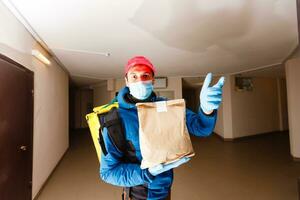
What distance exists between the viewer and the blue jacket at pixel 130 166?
0.83 metres

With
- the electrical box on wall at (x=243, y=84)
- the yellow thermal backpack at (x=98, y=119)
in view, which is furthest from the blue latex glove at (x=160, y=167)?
the electrical box on wall at (x=243, y=84)

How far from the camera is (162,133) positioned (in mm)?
803

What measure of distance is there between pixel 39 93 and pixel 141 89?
2.23 m

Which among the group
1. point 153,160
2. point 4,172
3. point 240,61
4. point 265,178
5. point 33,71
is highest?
point 240,61

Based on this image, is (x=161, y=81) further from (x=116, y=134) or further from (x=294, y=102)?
(x=116, y=134)

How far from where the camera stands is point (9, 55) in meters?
1.63

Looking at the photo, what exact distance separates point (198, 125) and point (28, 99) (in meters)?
2.10

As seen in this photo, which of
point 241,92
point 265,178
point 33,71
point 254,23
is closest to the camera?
point 254,23

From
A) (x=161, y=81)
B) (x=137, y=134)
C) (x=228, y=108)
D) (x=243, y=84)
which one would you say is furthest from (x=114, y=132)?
(x=243, y=84)

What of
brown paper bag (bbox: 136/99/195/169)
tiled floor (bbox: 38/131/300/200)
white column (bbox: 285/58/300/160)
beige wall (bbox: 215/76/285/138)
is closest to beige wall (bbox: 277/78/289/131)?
beige wall (bbox: 215/76/285/138)

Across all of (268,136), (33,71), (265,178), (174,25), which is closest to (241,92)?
(268,136)

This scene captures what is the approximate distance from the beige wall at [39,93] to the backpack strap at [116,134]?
140 cm

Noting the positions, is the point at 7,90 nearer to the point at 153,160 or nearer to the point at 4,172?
the point at 4,172

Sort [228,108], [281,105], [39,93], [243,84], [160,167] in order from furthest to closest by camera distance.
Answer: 1. [281,105]
2. [243,84]
3. [228,108]
4. [39,93]
5. [160,167]
